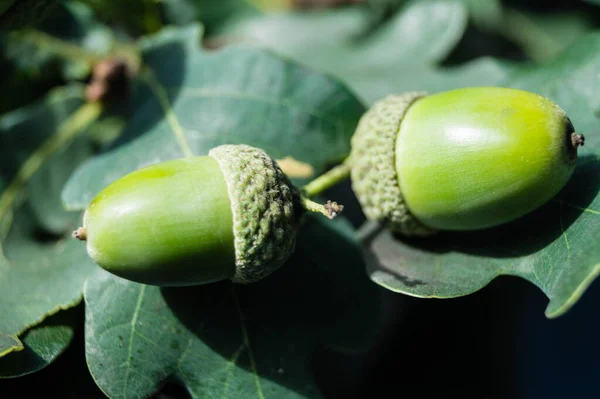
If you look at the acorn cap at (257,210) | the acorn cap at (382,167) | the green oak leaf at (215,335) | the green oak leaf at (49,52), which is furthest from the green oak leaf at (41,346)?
the green oak leaf at (49,52)

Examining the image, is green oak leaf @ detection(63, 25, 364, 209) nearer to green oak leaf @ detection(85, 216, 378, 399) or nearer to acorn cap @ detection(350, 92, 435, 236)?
acorn cap @ detection(350, 92, 435, 236)

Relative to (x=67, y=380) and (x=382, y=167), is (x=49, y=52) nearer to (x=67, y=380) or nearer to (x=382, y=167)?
(x=67, y=380)

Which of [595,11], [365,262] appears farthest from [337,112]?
[595,11]

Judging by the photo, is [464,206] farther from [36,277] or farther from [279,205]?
[36,277]

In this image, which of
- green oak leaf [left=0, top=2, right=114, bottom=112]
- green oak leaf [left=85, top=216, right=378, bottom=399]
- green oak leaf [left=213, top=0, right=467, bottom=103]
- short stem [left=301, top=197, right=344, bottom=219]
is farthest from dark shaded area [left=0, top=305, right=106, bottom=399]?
green oak leaf [left=213, top=0, right=467, bottom=103]

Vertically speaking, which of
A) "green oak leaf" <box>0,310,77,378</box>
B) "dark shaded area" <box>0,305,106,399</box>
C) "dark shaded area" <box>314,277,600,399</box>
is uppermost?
"green oak leaf" <box>0,310,77,378</box>

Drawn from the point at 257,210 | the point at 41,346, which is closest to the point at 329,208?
the point at 257,210
